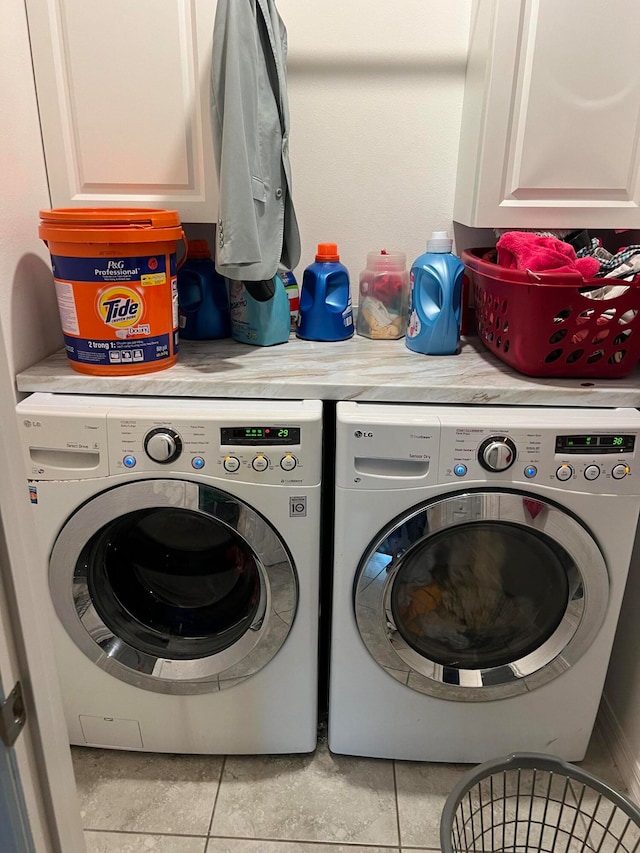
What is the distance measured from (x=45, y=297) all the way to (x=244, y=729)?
3.71 ft

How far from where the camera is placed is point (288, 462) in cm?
123

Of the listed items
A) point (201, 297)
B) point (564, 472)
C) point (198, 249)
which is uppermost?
point (198, 249)

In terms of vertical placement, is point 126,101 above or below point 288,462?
above

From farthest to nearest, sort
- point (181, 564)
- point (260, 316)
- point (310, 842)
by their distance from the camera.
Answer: point (260, 316) < point (181, 564) < point (310, 842)

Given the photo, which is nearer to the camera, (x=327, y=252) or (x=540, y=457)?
(x=540, y=457)

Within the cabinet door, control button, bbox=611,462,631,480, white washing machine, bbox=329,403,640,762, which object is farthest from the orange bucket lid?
control button, bbox=611,462,631,480

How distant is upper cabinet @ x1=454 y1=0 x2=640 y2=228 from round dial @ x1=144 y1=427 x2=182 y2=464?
855mm

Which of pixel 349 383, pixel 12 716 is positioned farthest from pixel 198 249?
pixel 12 716

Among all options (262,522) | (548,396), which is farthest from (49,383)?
(548,396)

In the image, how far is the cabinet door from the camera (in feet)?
4.39

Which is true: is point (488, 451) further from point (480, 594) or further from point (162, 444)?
point (162, 444)

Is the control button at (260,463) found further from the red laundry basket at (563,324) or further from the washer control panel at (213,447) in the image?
the red laundry basket at (563,324)

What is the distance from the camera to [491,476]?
123 cm

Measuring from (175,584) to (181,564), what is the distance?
55 mm
